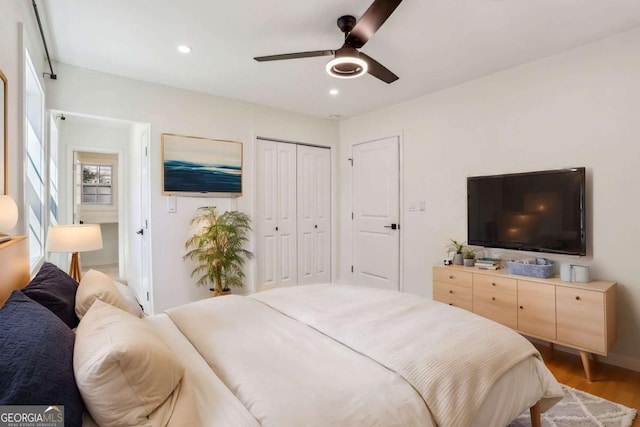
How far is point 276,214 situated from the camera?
4352 millimetres

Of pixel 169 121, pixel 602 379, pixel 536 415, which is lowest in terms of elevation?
pixel 602 379

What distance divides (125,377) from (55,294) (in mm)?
822

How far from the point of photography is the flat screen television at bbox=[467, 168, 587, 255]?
8.56 feet

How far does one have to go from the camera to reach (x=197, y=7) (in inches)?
85.2

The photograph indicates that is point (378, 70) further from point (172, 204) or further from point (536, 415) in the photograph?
point (172, 204)

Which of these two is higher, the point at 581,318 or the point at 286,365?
the point at 286,365

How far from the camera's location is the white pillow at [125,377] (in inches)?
34.2

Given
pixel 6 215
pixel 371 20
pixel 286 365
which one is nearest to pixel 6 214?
pixel 6 215

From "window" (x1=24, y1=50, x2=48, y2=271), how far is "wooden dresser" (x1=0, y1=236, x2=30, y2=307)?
896mm

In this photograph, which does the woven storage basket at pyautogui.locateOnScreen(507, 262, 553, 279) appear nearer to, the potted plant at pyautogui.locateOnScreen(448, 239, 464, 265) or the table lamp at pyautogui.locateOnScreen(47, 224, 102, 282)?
the potted plant at pyautogui.locateOnScreen(448, 239, 464, 265)

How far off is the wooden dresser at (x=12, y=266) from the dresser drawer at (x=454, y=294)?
10.4 ft

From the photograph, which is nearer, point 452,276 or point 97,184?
point 452,276

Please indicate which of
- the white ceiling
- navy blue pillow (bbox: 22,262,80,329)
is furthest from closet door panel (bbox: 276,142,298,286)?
navy blue pillow (bbox: 22,262,80,329)

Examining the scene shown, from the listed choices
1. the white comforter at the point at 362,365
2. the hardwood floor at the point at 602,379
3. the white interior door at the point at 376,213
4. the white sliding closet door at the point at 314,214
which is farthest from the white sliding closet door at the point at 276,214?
the hardwood floor at the point at 602,379
